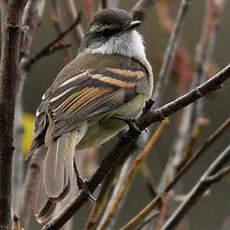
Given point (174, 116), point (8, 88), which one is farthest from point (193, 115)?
point (174, 116)

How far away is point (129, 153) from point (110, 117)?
0.36 metres

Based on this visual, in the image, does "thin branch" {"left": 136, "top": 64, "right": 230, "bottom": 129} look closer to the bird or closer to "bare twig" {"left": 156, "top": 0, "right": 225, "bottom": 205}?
the bird

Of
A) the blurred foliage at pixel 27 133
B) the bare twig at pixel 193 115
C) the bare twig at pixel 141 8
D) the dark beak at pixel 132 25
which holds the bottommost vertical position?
the blurred foliage at pixel 27 133

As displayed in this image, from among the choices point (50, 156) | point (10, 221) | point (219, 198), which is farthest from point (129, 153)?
point (219, 198)

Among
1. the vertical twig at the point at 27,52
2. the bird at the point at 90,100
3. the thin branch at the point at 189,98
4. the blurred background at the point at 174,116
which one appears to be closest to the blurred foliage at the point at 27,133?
the bird at the point at 90,100

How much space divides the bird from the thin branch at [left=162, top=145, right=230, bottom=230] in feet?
1.36

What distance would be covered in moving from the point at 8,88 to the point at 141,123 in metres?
0.56

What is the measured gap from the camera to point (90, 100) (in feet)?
9.95

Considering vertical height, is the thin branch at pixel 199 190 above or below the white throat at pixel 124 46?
below

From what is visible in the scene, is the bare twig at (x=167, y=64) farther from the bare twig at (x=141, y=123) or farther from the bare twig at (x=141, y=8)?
the bare twig at (x=141, y=123)

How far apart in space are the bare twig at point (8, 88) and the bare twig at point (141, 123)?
224 mm

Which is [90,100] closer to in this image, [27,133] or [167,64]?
[167,64]

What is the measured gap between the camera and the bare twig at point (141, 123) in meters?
2.21

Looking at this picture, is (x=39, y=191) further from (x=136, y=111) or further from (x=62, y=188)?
(x=136, y=111)
